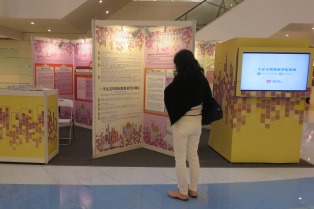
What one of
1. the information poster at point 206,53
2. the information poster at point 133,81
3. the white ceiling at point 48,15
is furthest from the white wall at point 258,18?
the information poster at point 133,81

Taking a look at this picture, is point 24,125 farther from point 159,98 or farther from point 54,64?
point 54,64

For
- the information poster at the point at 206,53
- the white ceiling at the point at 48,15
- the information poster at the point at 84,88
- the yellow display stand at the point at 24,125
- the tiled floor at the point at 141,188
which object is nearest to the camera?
the tiled floor at the point at 141,188

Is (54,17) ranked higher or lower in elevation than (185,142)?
higher

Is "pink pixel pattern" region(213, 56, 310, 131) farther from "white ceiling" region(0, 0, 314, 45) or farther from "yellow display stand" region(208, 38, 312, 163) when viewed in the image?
"white ceiling" region(0, 0, 314, 45)

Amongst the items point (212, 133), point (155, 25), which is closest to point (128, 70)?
point (155, 25)

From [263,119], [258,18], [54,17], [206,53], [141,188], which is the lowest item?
[141,188]

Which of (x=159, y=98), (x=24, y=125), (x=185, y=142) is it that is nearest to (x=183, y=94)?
(x=185, y=142)

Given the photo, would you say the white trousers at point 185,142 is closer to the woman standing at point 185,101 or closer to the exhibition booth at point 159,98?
the woman standing at point 185,101

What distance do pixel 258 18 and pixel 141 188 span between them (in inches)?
287

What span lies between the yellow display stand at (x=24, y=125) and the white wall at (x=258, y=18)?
6635 millimetres

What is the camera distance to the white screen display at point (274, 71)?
162 inches

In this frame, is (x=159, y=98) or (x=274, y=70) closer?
(x=274, y=70)

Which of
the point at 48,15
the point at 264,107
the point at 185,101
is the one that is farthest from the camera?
the point at 48,15

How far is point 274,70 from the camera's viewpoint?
13.6 ft
